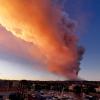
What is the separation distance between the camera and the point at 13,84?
18988 cm

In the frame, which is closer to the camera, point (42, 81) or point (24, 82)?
point (24, 82)

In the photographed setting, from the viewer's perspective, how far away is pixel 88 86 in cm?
17800

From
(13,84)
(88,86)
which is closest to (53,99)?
(88,86)

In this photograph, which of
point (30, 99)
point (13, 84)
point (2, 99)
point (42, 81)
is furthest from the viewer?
point (13, 84)

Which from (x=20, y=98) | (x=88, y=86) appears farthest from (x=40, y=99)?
(x=88, y=86)

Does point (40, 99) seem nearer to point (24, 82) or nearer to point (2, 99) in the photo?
point (24, 82)

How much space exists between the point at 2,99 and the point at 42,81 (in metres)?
68.4

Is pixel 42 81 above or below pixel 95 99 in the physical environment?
above

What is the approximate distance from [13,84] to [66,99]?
10466 cm

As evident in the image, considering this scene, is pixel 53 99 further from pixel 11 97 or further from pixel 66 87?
pixel 66 87

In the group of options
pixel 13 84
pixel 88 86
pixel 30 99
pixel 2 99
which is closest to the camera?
pixel 2 99

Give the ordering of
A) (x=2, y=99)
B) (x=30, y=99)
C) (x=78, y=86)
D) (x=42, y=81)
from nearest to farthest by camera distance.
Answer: (x=2, y=99), (x=30, y=99), (x=42, y=81), (x=78, y=86)

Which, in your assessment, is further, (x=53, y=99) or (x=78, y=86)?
(x=78, y=86)

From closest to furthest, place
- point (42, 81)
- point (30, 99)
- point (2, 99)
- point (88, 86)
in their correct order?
point (2, 99)
point (30, 99)
point (42, 81)
point (88, 86)
